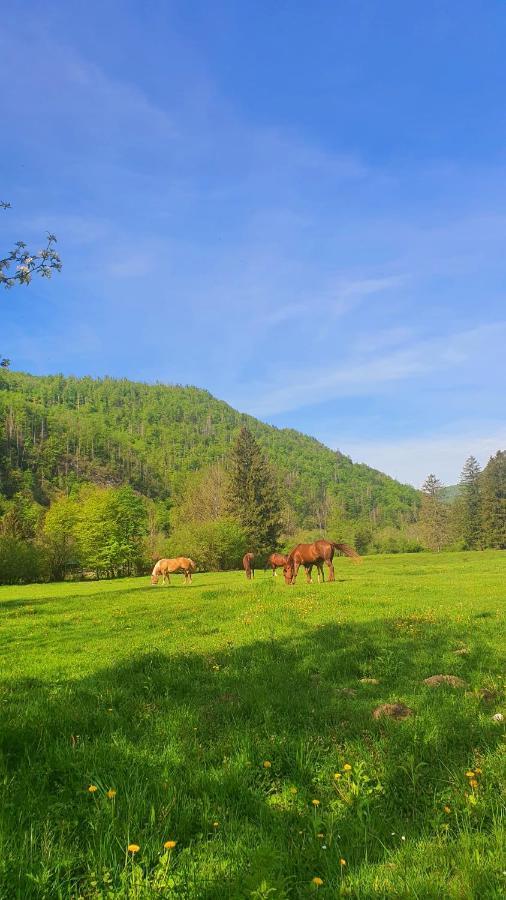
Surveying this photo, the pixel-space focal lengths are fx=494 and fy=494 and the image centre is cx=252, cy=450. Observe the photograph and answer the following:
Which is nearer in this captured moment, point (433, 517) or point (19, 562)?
point (19, 562)

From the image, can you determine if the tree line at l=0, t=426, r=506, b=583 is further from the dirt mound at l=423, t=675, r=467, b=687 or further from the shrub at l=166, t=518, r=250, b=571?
the dirt mound at l=423, t=675, r=467, b=687

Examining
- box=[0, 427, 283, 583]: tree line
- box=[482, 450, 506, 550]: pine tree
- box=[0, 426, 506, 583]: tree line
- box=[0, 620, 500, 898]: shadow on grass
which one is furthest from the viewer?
box=[482, 450, 506, 550]: pine tree

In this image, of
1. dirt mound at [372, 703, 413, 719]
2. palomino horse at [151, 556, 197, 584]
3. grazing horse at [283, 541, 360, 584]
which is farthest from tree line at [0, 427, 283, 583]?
dirt mound at [372, 703, 413, 719]

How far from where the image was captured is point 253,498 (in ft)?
280

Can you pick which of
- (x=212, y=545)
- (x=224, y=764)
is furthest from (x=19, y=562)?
(x=224, y=764)

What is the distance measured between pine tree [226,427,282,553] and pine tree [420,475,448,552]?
46.7m

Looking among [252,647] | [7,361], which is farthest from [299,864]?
[7,361]

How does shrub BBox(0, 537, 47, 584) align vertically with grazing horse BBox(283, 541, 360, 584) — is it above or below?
below

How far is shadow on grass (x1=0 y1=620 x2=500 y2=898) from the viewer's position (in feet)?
11.3

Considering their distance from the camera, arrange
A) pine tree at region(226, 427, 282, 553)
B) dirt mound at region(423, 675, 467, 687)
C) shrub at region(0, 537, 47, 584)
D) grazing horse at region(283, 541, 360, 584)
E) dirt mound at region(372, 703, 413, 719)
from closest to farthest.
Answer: dirt mound at region(372, 703, 413, 719) → dirt mound at region(423, 675, 467, 687) → grazing horse at region(283, 541, 360, 584) → shrub at region(0, 537, 47, 584) → pine tree at region(226, 427, 282, 553)

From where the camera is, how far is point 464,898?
2980mm

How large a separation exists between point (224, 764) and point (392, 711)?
2414 millimetres

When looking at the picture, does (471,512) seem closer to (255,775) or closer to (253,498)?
(253,498)

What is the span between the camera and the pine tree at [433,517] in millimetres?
114312
